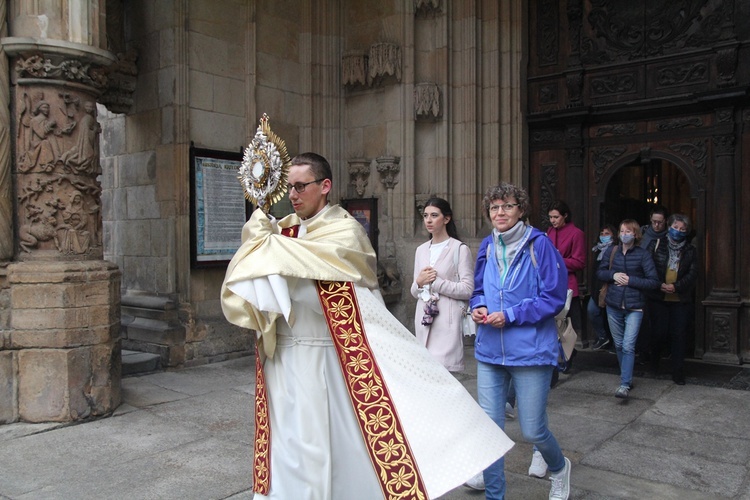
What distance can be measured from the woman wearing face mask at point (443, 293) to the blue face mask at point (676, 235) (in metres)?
2.81

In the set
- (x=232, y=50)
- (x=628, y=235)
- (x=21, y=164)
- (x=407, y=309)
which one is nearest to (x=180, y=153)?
(x=232, y=50)

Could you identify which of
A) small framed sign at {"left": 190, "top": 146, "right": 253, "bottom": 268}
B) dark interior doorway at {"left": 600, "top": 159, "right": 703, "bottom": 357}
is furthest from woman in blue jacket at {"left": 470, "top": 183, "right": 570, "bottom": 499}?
dark interior doorway at {"left": 600, "top": 159, "right": 703, "bottom": 357}

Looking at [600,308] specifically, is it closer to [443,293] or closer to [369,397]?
[443,293]

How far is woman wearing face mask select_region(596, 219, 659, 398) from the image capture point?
19.5 ft

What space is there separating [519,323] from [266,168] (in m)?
1.54

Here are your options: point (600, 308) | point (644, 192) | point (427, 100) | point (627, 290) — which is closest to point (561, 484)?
point (627, 290)

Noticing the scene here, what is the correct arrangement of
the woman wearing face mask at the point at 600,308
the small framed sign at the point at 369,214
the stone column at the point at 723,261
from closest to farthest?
the woman wearing face mask at the point at 600,308
the stone column at the point at 723,261
the small framed sign at the point at 369,214

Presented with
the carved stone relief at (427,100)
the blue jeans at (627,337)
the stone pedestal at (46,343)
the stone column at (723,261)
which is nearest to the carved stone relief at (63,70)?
the stone pedestal at (46,343)

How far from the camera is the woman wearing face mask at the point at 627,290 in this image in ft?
19.5

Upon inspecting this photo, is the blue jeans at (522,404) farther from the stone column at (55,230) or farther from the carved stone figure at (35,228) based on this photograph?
the carved stone figure at (35,228)

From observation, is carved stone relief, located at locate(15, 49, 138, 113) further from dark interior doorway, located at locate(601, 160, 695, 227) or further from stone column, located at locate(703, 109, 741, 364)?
stone column, located at locate(703, 109, 741, 364)

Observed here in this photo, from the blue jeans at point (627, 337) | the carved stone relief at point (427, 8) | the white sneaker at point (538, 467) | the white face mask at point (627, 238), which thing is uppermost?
the carved stone relief at point (427, 8)

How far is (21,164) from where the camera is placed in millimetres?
5281

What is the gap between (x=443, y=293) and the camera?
452cm
